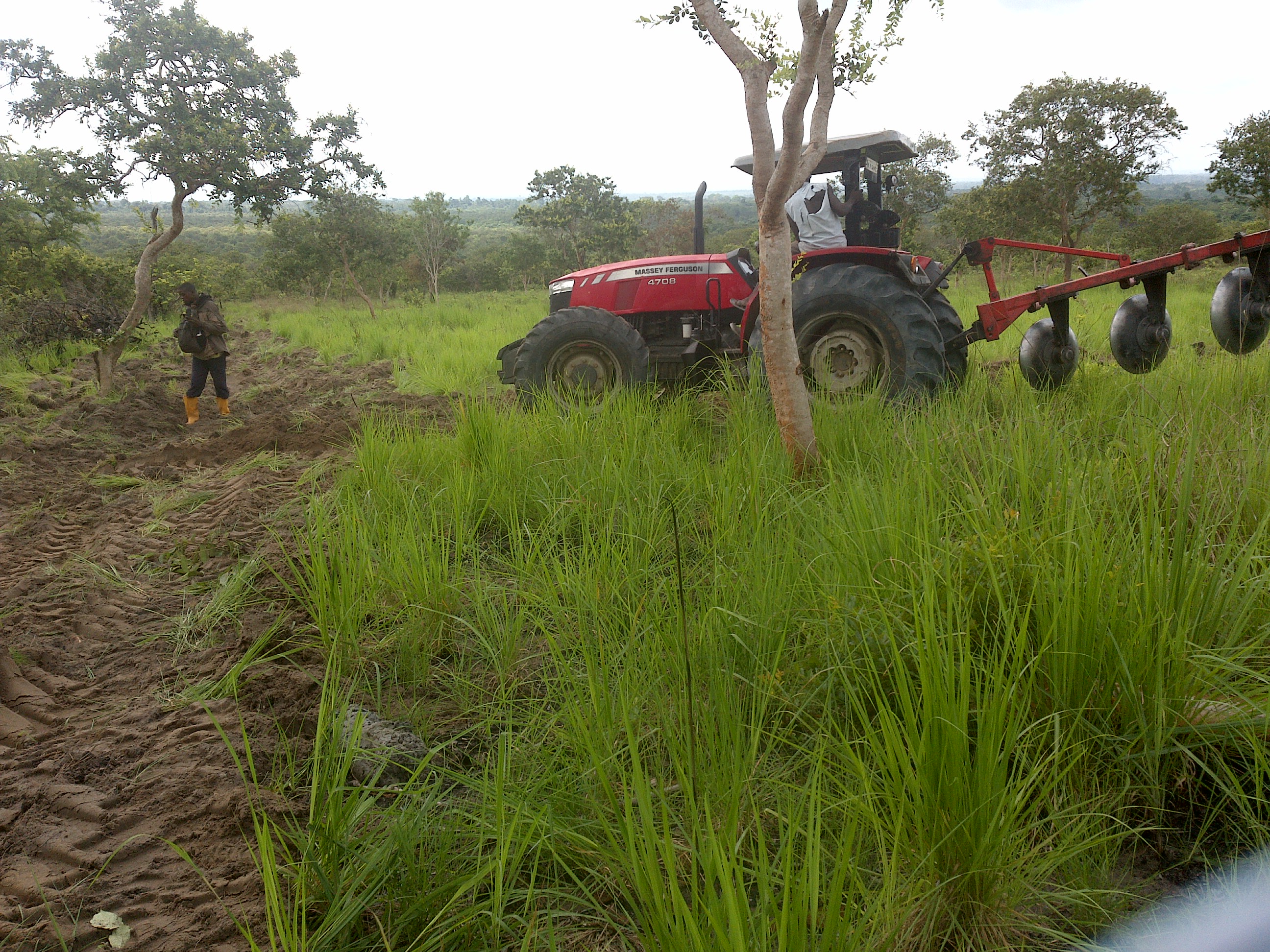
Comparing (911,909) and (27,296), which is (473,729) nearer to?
(911,909)

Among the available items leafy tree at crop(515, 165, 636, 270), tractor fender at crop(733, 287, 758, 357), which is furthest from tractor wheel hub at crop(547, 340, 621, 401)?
leafy tree at crop(515, 165, 636, 270)

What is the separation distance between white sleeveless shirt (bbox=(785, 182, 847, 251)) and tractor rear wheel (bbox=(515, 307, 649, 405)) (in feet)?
4.82

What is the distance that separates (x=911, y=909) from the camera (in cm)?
132

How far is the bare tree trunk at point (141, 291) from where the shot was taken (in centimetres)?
955

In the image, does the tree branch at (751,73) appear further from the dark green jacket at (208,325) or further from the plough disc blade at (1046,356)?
the dark green jacket at (208,325)

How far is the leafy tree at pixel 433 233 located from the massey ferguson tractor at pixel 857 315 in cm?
3799

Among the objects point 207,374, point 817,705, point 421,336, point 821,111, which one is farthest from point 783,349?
point 421,336

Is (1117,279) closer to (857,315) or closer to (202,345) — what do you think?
(857,315)

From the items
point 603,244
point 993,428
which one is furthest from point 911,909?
point 603,244

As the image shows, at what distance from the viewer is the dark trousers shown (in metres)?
8.12

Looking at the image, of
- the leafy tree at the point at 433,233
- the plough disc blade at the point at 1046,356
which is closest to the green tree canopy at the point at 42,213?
the plough disc blade at the point at 1046,356

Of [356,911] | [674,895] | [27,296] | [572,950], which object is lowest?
[572,950]

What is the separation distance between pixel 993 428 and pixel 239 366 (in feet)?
41.9

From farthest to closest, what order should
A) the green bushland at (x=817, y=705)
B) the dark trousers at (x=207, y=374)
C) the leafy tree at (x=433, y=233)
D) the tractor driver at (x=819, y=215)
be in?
1. the leafy tree at (x=433, y=233)
2. the dark trousers at (x=207, y=374)
3. the tractor driver at (x=819, y=215)
4. the green bushland at (x=817, y=705)
